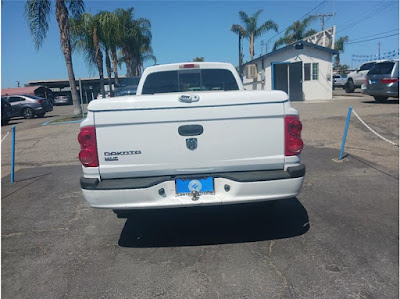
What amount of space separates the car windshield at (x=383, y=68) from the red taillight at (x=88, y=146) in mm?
15929

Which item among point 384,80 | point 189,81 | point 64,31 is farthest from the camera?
point 64,31

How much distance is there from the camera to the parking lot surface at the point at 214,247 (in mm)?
2930

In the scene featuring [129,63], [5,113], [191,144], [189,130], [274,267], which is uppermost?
[129,63]

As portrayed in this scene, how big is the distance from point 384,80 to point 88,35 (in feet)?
55.1

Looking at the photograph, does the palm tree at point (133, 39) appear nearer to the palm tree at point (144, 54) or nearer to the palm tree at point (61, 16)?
the palm tree at point (144, 54)

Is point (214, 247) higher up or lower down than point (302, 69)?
lower down

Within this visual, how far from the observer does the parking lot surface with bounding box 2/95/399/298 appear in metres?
2.93

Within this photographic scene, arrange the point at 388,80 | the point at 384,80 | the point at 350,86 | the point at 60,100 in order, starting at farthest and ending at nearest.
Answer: the point at 60,100 → the point at 350,86 → the point at 384,80 → the point at 388,80

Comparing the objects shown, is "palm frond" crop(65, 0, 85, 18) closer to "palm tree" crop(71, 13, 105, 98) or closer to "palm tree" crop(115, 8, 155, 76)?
"palm tree" crop(71, 13, 105, 98)

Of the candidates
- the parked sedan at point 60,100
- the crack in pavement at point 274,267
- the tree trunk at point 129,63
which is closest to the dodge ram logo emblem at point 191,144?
the crack in pavement at point 274,267

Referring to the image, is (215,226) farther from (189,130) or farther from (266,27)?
(266,27)

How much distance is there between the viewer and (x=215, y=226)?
4164 mm

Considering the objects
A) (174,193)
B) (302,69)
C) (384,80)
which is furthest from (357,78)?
(174,193)

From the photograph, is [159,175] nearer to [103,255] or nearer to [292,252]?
[103,255]
